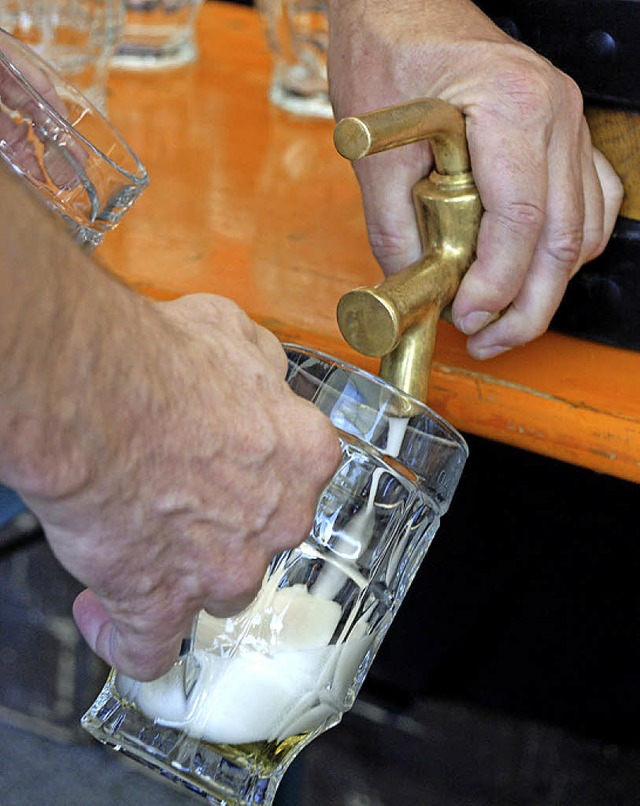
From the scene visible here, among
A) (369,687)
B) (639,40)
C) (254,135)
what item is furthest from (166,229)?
(369,687)

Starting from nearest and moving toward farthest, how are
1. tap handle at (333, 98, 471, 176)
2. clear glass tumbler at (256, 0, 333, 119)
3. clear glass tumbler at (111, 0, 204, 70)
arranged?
tap handle at (333, 98, 471, 176), clear glass tumbler at (256, 0, 333, 119), clear glass tumbler at (111, 0, 204, 70)

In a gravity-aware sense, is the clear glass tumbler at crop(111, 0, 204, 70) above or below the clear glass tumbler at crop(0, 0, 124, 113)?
below

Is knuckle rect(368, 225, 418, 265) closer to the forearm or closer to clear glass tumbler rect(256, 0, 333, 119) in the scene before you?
the forearm

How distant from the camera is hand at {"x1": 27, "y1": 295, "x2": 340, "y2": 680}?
0.36 meters

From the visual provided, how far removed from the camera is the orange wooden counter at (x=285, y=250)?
21.5 inches

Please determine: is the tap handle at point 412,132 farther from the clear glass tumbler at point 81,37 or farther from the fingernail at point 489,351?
the clear glass tumbler at point 81,37

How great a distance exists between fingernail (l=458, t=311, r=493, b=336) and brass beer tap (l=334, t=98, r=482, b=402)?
13 millimetres

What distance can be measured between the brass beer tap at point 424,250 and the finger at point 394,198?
1 centimetres

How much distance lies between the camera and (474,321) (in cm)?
54

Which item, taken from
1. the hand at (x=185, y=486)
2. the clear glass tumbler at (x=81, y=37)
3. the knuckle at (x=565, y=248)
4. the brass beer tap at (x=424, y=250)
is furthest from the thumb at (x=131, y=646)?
the clear glass tumbler at (x=81, y=37)

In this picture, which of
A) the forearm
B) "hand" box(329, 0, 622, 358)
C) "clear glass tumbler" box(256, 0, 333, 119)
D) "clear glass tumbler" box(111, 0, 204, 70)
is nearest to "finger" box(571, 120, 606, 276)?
"hand" box(329, 0, 622, 358)

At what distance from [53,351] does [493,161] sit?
0.86ft

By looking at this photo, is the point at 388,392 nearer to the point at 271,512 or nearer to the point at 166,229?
the point at 271,512

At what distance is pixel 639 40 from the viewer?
521 mm
